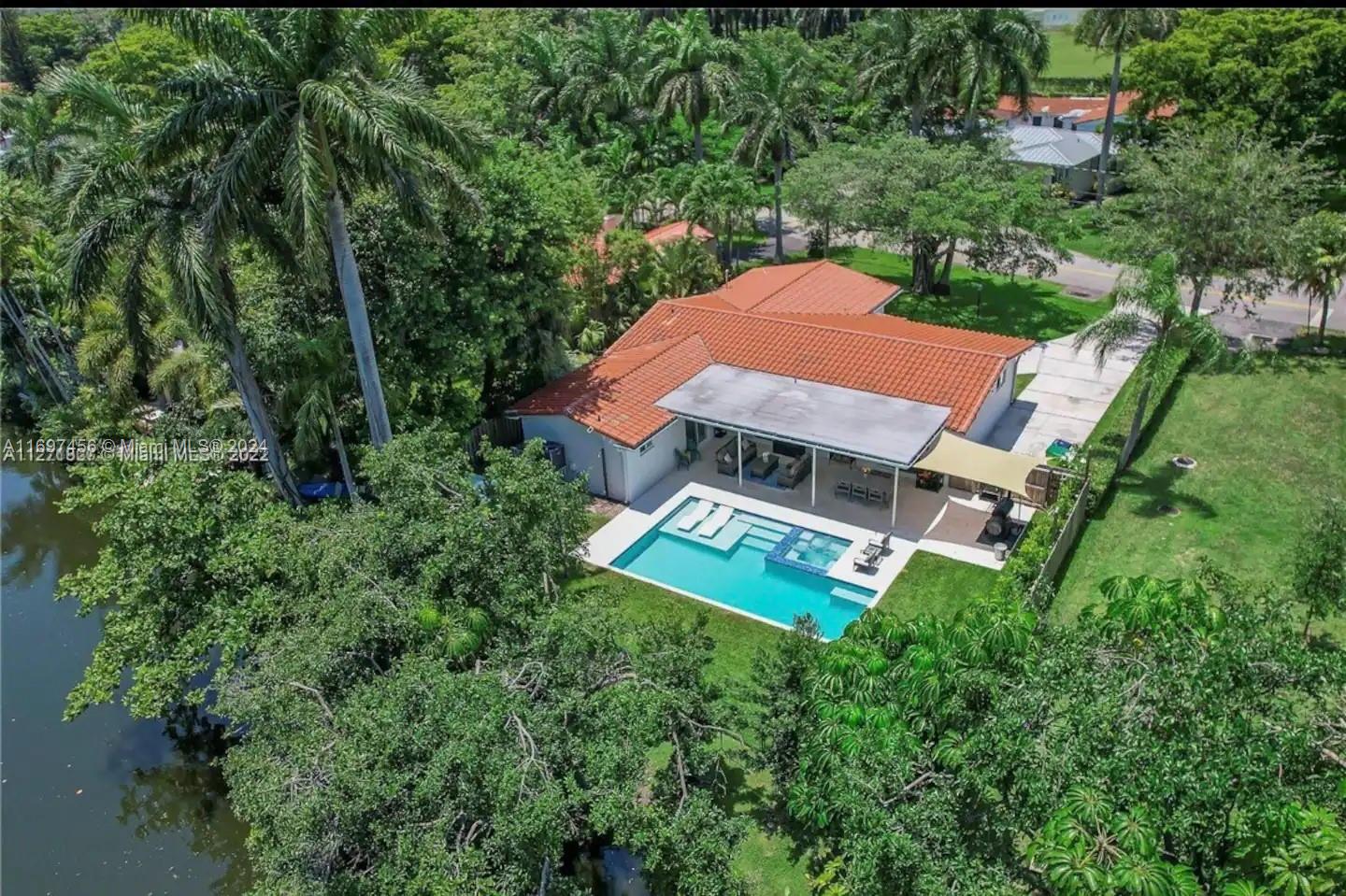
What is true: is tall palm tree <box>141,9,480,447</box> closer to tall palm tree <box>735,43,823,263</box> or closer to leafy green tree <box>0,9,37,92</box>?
tall palm tree <box>735,43,823,263</box>

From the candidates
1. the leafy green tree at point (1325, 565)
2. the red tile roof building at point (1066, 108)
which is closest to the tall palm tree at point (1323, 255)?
the leafy green tree at point (1325, 565)

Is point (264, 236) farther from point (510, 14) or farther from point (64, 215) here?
point (510, 14)

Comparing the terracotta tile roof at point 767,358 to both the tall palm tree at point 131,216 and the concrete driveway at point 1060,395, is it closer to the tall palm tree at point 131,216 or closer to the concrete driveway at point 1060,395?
the concrete driveway at point 1060,395

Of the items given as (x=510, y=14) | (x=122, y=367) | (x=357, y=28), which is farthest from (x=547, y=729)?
(x=510, y=14)

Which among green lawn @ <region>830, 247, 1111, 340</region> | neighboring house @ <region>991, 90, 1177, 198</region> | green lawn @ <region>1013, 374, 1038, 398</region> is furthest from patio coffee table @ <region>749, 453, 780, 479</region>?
neighboring house @ <region>991, 90, 1177, 198</region>

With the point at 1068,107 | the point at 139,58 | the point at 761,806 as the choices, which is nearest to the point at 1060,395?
the point at 761,806

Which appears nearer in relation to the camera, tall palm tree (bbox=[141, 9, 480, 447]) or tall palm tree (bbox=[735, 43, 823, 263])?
tall palm tree (bbox=[141, 9, 480, 447])

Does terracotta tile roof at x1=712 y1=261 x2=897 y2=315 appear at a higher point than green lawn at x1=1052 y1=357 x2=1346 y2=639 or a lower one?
higher
